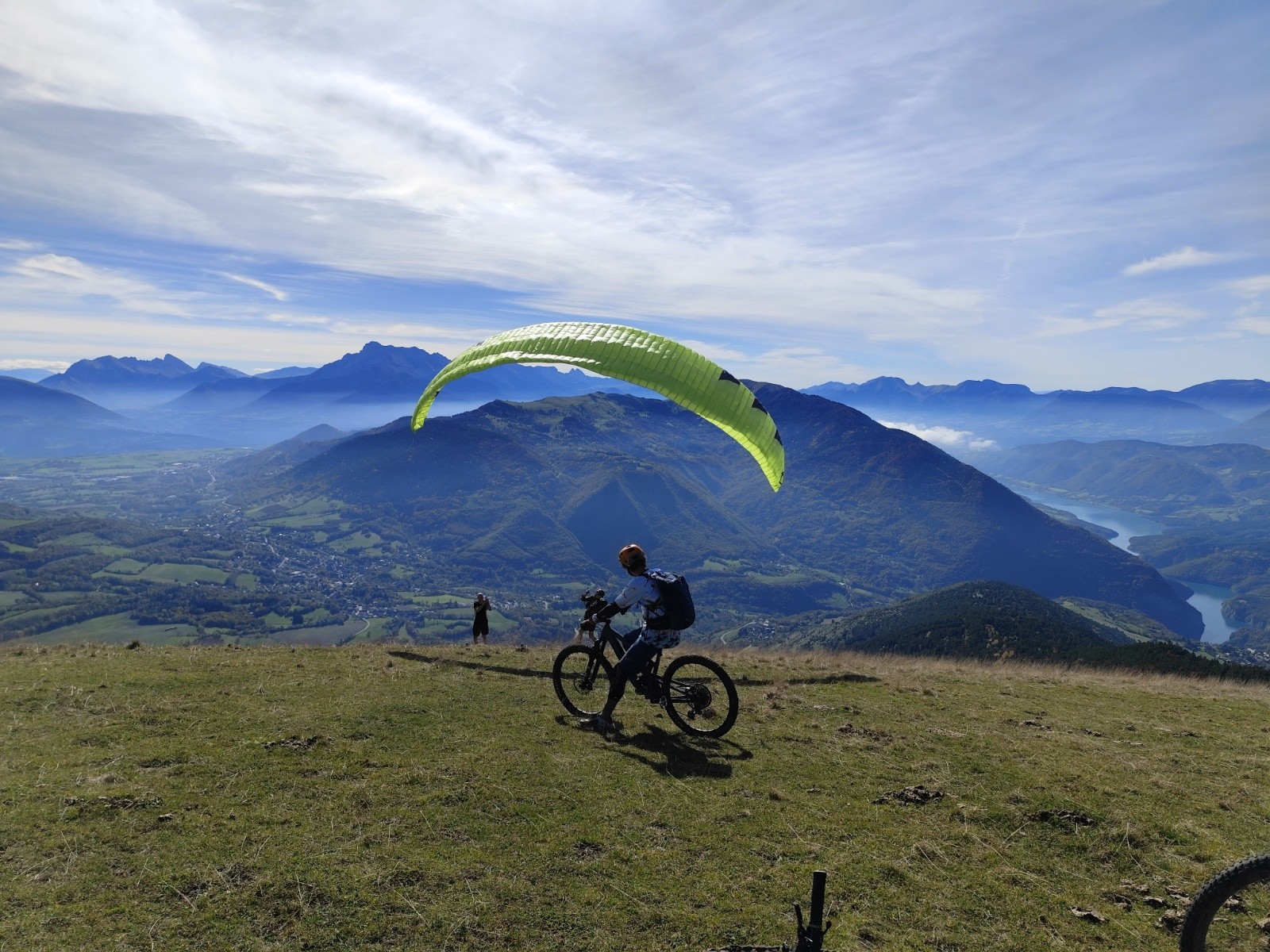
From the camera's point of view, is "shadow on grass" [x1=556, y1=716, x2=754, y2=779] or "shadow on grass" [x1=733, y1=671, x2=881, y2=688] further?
"shadow on grass" [x1=733, y1=671, x2=881, y2=688]

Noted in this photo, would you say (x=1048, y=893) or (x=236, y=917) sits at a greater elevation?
(x=1048, y=893)

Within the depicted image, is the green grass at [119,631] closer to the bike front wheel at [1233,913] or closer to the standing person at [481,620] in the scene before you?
the standing person at [481,620]

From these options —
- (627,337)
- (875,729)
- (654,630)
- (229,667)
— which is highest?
(627,337)

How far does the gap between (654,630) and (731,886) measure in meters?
4.50

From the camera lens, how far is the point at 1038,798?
885 cm

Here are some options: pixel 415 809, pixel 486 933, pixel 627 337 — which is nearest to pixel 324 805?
pixel 415 809

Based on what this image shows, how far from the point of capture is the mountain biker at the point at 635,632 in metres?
10.6

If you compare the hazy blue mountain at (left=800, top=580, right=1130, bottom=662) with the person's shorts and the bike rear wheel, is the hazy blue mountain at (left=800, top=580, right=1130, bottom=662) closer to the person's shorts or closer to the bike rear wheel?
the bike rear wheel

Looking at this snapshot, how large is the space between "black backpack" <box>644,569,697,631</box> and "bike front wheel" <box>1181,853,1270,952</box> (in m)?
6.50

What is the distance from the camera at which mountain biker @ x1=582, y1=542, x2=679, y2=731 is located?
34.8 feet

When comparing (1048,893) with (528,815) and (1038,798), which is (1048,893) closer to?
(1038,798)

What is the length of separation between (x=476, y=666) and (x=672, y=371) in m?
8.78

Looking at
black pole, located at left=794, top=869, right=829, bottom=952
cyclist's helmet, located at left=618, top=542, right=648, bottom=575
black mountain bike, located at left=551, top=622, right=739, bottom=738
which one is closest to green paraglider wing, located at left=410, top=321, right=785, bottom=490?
cyclist's helmet, located at left=618, top=542, right=648, bottom=575

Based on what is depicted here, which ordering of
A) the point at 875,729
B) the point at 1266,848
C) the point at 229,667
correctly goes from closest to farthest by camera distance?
the point at 1266,848 < the point at 875,729 < the point at 229,667
